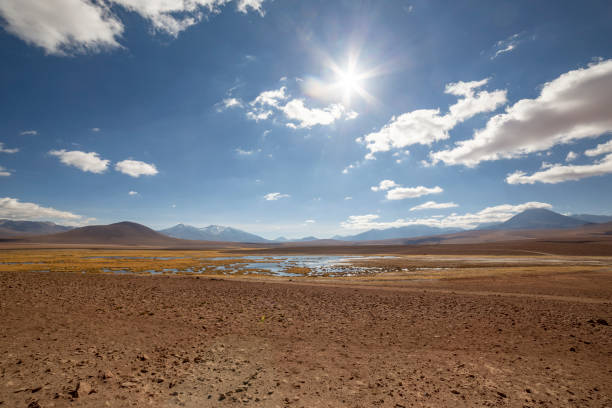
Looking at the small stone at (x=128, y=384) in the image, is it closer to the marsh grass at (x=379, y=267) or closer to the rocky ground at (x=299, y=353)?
the rocky ground at (x=299, y=353)

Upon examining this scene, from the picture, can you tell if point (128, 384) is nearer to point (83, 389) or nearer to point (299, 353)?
point (83, 389)

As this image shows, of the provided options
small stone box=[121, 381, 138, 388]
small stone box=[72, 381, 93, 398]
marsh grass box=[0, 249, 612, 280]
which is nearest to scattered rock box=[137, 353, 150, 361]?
small stone box=[121, 381, 138, 388]

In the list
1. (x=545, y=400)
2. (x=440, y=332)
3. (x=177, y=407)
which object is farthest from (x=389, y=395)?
(x=440, y=332)

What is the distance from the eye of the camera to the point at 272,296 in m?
21.6

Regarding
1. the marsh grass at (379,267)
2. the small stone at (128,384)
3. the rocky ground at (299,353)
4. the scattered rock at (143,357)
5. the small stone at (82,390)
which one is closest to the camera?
the small stone at (82,390)

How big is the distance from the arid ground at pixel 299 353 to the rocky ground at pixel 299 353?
0.05 meters

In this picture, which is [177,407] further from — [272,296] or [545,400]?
[272,296]

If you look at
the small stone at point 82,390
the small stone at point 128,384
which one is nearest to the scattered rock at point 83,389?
the small stone at point 82,390

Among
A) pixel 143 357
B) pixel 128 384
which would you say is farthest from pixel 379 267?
pixel 128 384

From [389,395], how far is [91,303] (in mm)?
18250

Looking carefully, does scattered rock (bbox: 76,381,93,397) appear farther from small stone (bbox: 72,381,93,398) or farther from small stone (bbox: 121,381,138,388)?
small stone (bbox: 121,381,138,388)

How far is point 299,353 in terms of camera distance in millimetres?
10664

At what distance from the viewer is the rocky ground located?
25.1 ft

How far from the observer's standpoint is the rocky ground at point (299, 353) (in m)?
7.66
